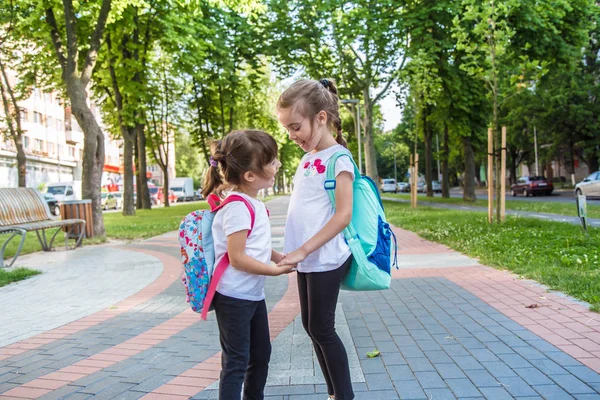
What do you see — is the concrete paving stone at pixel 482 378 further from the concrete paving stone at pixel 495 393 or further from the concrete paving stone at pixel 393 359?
the concrete paving stone at pixel 393 359

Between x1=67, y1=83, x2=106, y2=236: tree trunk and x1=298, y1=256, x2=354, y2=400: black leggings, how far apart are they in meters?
11.1

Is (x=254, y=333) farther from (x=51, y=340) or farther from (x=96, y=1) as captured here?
(x=96, y=1)

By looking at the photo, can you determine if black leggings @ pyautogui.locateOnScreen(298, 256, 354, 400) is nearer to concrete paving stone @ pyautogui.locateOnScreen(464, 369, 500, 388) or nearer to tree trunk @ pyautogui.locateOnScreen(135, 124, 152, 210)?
concrete paving stone @ pyautogui.locateOnScreen(464, 369, 500, 388)

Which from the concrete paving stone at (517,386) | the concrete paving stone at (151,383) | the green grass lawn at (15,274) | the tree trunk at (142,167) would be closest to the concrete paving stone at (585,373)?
the concrete paving stone at (517,386)

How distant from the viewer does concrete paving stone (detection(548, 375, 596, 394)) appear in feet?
9.80

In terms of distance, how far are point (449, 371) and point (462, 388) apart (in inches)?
11.2

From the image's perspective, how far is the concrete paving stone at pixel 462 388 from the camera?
3037 mm

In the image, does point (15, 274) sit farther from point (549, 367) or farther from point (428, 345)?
point (549, 367)

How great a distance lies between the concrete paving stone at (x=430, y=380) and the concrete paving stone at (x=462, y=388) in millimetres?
48

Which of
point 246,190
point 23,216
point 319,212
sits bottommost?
point 23,216

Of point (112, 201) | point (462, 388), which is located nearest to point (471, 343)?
point (462, 388)

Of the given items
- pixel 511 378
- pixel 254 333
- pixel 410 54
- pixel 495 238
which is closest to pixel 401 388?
pixel 511 378

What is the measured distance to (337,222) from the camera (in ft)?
8.13

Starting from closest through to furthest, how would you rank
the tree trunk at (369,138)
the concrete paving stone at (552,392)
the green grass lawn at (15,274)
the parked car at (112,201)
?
the concrete paving stone at (552,392), the green grass lawn at (15,274), the tree trunk at (369,138), the parked car at (112,201)
